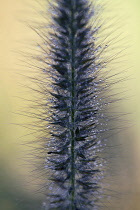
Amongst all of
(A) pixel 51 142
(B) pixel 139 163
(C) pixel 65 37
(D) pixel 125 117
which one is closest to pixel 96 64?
(C) pixel 65 37

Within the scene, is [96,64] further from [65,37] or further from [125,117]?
[125,117]

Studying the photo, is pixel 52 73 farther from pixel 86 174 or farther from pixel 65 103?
pixel 86 174

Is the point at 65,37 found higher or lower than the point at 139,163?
higher

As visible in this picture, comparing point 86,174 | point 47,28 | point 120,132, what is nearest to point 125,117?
point 120,132

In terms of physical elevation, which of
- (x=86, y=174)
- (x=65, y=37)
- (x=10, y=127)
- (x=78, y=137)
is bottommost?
(x=86, y=174)

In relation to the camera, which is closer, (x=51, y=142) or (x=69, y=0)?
(x=69, y=0)

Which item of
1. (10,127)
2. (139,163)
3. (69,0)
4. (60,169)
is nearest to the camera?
(69,0)

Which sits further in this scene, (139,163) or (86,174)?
(139,163)

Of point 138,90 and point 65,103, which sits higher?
point 138,90

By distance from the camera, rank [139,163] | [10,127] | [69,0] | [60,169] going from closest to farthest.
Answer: [69,0] < [60,169] < [10,127] < [139,163]
